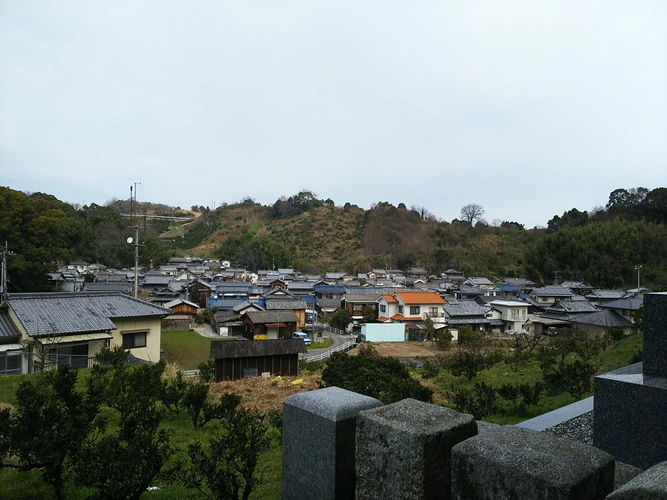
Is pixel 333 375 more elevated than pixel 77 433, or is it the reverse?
pixel 77 433

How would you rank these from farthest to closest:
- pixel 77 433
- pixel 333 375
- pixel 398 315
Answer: pixel 398 315 → pixel 333 375 → pixel 77 433

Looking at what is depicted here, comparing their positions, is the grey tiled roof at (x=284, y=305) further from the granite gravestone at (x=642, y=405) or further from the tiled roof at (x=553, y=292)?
the granite gravestone at (x=642, y=405)

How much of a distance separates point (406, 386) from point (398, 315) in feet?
96.2

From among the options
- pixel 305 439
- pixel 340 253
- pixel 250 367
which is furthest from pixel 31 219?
pixel 340 253

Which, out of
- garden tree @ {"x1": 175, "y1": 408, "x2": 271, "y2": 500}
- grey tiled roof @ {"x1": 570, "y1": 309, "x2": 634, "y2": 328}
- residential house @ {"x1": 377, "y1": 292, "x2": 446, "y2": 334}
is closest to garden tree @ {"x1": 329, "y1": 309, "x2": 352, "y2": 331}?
residential house @ {"x1": 377, "y1": 292, "x2": 446, "y2": 334}

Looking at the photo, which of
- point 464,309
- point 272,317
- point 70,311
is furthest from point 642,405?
point 464,309

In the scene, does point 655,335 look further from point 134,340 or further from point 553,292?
point 553,292

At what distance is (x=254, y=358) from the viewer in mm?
14508

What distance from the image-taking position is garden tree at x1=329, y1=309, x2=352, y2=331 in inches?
1446

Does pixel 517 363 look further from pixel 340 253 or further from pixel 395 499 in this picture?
pixel 340 253

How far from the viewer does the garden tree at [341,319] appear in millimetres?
36719

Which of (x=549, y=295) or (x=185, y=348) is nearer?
(x=185, y=348)

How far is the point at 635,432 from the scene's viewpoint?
420 cm

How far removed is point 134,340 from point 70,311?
2710 millimetres
